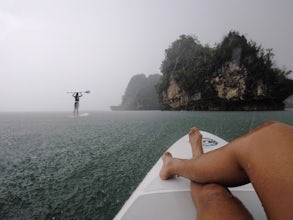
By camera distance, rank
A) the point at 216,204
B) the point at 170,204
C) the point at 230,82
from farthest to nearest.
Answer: the point at 230,82
the point at 170,204
the point at 216,204

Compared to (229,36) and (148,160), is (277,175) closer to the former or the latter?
(148,160)

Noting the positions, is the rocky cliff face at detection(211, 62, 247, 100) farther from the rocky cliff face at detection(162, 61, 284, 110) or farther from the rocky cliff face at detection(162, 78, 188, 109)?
the rocky cliff face at detection(162, 78, 188, 109)

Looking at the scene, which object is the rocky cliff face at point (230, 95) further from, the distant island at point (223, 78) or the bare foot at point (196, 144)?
the bare foot at point (196, 144)

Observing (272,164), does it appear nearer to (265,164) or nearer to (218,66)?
(265,164)

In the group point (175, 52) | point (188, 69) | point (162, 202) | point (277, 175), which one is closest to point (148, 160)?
point (162, 202)

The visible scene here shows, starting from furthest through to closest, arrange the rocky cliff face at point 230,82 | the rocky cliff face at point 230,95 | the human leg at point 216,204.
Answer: the rocky cliff face at point 230,82 < the rocky cliff face at point 230,95 < the human leg at point 216,204

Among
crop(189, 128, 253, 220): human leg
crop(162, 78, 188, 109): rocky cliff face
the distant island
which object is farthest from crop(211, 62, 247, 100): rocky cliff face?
crop(189, 128, 253, 220): human leg

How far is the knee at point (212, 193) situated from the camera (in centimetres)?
96

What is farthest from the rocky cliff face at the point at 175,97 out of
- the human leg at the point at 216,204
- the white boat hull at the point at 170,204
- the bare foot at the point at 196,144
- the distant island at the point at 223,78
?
the human leg at the point at 216,204

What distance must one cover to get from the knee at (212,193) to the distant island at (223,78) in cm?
5380

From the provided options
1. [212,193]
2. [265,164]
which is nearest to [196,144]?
[212,193]

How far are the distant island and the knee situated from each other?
53804 mm

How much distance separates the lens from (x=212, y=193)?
3.25 ft

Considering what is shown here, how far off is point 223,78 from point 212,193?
193 feet
